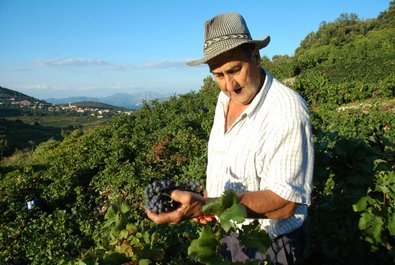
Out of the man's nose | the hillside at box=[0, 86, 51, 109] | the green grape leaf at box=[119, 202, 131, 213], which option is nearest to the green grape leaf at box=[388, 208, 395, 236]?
the man's nose

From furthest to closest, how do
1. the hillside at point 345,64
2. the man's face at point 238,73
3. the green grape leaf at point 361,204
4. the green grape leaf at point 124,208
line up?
the hillside at point 345,64
the green grape leaf at point 361,204
the green grape leaf at point 124,208
the man's face at point 238,73

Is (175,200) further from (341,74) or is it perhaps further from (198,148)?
(341,74)

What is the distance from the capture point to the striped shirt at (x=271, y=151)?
1.65m

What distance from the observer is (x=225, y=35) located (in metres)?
1.85

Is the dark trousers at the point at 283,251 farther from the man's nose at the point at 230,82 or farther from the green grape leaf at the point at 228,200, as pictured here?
the man's nose at the point at 230,82

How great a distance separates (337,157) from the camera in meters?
3.10

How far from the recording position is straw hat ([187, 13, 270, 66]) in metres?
1.81

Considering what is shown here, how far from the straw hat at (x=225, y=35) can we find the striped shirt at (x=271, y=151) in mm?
252

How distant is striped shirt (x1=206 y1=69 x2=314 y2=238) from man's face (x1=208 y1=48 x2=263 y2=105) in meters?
0.06

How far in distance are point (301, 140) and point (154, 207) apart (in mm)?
754

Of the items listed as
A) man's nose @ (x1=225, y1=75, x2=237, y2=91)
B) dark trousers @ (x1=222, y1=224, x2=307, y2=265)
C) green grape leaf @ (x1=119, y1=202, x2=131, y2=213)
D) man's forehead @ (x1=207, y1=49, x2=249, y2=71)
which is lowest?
dark trousers @ (x1=222, y1=224, x2=307, y2=265)

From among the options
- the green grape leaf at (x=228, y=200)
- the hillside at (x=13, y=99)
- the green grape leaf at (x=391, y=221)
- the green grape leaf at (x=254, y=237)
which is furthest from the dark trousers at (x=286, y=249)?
the hillside at (x=13, y=99)

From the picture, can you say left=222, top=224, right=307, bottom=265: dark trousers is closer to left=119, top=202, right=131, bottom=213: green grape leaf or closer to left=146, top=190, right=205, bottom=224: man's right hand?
Answer: left=146, top=190, right=205, bottom=224: man's right hand

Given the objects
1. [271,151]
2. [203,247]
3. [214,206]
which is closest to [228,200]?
[214,206]
